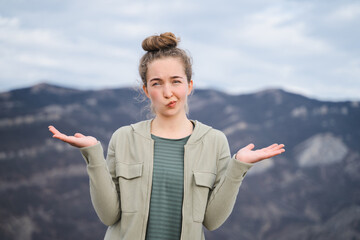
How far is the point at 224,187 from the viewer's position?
5.94ft

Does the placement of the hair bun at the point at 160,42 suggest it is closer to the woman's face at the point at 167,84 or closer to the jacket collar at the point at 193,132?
the woman's face at the point at 167,84

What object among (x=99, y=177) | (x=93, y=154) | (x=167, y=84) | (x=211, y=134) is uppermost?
(x=167, y=84)

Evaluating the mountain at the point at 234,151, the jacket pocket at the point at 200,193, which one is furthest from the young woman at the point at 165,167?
the mountain at the point at 234,151

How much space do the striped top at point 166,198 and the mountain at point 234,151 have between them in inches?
265

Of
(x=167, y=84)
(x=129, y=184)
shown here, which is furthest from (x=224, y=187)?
(x=167, y=84)

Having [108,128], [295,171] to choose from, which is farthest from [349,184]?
[108,128]

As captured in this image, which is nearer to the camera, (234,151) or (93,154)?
(93,154)

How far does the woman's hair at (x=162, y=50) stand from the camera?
1.96 meters

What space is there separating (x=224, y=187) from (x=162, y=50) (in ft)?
2.61

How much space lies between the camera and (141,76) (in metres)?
2.07

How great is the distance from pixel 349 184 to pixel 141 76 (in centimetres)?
1191

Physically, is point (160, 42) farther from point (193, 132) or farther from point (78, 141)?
point (78, 141)

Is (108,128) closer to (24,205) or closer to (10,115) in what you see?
(10,115)

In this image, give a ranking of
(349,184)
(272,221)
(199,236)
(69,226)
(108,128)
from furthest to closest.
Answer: (108,128) → (349,184) → (272,221) → (69,226) → (199,236)
